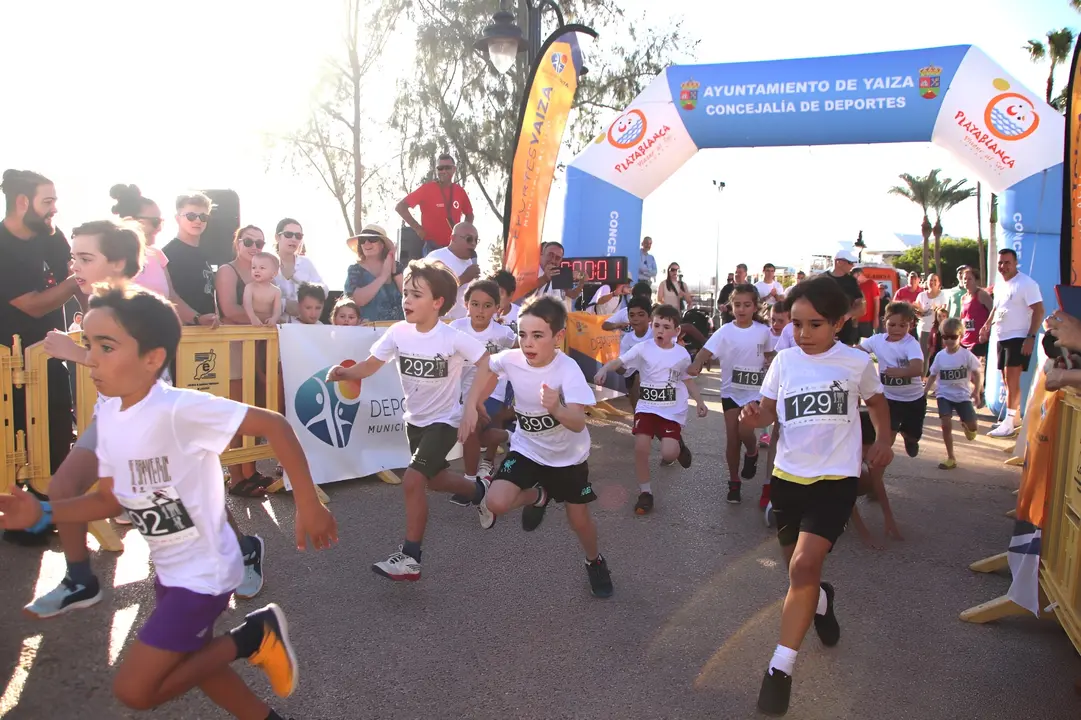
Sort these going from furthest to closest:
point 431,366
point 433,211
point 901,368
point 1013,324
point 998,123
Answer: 1. point 998,123
2. point 1013,324
3. point 433,211
4. point 901,368
5. point 431,366

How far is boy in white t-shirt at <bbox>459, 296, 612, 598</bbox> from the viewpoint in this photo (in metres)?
4.13

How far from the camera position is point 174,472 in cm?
245

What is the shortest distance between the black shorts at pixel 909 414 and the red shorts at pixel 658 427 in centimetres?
211

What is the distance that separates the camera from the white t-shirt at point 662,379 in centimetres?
625

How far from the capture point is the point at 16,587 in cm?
399

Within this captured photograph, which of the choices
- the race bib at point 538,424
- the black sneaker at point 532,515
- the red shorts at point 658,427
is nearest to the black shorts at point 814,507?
the race bib at point 538,424

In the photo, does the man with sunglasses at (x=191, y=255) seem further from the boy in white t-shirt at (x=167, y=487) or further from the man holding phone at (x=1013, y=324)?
the man holding phone at (x=1013, y=324)

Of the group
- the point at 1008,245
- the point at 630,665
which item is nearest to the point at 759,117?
the point at 1008,245

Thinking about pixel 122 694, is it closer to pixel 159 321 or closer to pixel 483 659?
pixel 159 321

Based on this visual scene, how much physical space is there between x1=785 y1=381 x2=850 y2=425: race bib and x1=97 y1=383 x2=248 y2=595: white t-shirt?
2.38 metres

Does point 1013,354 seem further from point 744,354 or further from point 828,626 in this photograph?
point 828,626

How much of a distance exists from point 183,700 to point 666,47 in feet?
67.6

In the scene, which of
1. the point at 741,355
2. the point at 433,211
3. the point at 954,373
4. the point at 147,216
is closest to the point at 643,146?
the point at 433,211

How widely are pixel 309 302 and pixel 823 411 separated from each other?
4645mm
